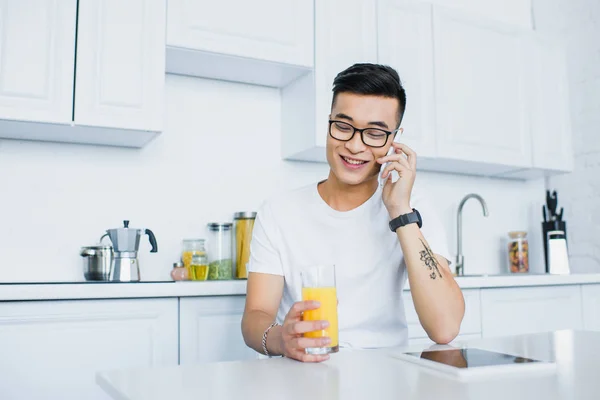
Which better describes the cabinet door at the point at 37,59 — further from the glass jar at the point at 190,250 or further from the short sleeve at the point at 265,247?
the short sleeve at the point at 265,247

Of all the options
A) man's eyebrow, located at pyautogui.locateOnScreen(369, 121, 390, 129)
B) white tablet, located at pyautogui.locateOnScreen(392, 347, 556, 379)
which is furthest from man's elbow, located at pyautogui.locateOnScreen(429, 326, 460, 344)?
man's eyebrow, located at pyautogui.locateOnScreen(369, 121, 390, 129)

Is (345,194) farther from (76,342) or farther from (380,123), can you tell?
(76,342)

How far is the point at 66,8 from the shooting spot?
7.09ft

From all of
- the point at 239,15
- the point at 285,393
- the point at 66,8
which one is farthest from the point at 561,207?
the point at 285,393

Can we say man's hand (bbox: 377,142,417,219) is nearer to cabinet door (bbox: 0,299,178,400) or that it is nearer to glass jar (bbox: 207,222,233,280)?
cabinet door (bbox: 0,299,178,400)

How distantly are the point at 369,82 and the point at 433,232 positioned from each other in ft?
1.41

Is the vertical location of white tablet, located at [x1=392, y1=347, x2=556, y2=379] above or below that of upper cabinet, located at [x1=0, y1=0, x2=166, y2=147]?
below

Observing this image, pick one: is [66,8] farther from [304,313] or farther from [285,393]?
[285,393]

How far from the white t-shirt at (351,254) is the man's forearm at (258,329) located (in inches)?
6.2

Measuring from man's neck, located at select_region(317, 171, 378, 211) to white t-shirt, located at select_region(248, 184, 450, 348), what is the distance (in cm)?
3

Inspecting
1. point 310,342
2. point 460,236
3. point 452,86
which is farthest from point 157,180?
point 310,342

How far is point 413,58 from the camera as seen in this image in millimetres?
2854

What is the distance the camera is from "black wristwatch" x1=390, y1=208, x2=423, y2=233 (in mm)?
1505

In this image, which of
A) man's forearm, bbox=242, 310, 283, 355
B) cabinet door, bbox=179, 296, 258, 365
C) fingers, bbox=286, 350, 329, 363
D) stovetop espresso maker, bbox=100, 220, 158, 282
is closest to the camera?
fingers, bbox=286, 350, 329, 363
